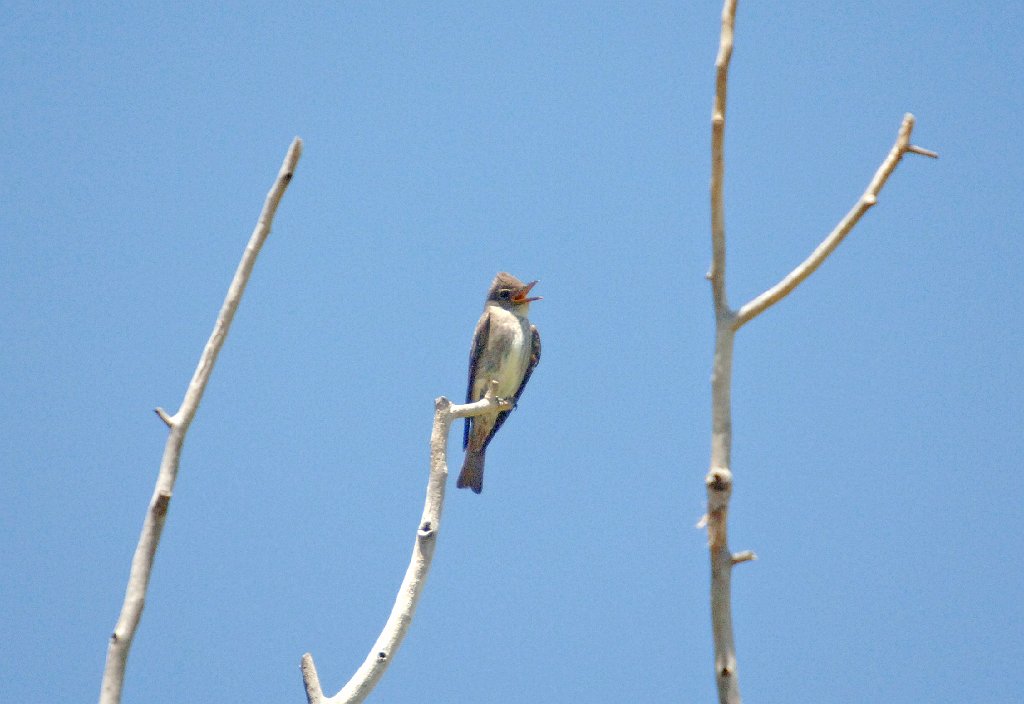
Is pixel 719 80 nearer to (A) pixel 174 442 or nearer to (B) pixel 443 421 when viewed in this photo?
(A) pixel 174 442

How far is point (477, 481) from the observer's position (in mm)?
10414

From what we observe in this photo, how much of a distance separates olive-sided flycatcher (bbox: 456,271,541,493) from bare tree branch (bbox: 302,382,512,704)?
477 centimetres

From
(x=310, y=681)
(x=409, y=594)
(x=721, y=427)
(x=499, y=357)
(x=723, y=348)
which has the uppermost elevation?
(x=499, y=357)

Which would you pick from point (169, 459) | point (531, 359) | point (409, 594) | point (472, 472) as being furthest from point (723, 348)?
point (531, 359)

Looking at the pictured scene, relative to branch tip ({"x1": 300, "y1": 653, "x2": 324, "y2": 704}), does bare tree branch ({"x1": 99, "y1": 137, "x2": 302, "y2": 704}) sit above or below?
above

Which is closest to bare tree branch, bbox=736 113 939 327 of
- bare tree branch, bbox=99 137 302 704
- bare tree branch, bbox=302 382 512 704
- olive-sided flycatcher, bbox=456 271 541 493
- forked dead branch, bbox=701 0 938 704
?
forked dead branch, bbox=701 0 938 704

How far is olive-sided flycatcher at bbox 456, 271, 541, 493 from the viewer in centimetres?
1050

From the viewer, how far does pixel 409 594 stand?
4863 mm

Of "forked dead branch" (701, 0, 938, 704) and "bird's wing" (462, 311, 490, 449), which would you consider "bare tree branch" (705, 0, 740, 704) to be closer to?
"forked dead branch" (701, 0, 938, 704)

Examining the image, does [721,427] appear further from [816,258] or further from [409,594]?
[409,594]

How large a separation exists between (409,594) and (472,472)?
18.3 feet

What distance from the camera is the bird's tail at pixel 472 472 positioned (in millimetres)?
10391

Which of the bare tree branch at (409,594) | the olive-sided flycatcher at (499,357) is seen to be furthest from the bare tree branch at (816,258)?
the olive-sided flycatcher at (499,357)

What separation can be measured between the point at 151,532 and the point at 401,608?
170cm
